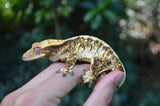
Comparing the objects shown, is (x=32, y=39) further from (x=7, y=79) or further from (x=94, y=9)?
(x=94, y=9)

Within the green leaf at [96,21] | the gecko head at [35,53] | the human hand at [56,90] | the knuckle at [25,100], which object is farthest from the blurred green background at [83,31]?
the knuckle at [25,100]

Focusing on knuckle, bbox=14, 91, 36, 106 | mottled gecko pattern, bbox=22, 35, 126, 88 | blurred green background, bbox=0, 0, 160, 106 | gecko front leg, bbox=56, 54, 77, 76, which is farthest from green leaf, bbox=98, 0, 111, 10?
knuckle, bbox=14, 91, 36, 106

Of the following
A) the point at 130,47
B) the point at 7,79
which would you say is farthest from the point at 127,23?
the point at 7,79

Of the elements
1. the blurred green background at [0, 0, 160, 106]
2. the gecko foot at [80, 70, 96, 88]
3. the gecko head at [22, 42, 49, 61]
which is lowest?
the blurred green background at [0, 0, 160, 106]

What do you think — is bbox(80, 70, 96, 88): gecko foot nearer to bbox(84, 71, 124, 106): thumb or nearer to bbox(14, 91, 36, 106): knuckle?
bbox(84, 71, 124, 106): thumb

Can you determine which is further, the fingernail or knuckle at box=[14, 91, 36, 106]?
the fingernail

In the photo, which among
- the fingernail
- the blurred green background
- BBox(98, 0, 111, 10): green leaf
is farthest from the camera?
the blurred green background

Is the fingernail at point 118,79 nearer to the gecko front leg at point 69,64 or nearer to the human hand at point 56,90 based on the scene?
the human hand at point 56,90
